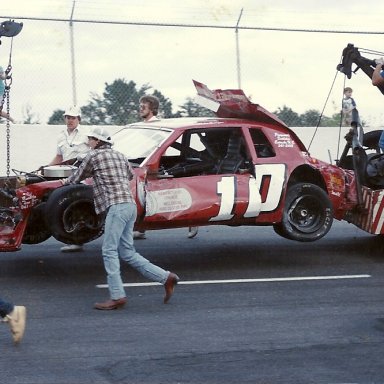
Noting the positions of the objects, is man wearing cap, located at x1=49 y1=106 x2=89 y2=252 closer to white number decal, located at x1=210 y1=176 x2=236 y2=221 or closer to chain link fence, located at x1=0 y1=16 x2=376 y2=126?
white number decal, located at x1=210 y1=176 x2=236 y2=221

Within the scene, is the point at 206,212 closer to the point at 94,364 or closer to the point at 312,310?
the point at 312,310

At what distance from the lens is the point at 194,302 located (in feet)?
30.3

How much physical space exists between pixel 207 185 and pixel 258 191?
1.98ft

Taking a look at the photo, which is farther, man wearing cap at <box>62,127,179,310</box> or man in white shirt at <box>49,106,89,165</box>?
man in white shirt at <box>49,106,89,165</box>

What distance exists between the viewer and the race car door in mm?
10156

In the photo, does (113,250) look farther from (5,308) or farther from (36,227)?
(36,227)

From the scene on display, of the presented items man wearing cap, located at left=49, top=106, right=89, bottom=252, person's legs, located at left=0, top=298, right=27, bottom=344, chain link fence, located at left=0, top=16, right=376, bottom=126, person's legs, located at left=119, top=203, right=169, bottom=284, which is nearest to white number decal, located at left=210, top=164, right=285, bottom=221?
person's legs, located at left=119, top=203, right=169, bottom=284

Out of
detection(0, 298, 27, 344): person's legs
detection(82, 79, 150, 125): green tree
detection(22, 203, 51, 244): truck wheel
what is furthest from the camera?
detection(82, 79, 150, 125): green tree

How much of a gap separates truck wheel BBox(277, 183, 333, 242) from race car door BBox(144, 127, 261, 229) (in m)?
0.46

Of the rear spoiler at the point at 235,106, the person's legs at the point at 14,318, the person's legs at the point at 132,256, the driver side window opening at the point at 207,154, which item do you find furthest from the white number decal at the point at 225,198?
the person's legs at the point at 14,318

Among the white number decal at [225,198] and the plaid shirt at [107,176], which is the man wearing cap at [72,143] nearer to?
the white number decal at [225,198]

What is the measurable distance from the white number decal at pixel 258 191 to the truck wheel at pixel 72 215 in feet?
4.24

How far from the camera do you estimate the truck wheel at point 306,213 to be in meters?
10.9

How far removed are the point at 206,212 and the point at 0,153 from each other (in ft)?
26.1
